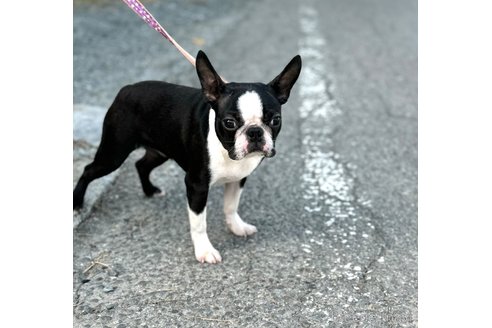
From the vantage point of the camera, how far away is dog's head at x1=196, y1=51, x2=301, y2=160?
117 inches

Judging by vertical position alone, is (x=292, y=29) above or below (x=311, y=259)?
below

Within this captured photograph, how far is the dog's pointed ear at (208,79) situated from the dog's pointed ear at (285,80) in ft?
0.89

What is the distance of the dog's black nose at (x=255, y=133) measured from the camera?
2.95m

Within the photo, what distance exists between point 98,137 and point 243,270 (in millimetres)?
2032

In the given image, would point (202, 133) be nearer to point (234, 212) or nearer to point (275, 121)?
point (275, 121)

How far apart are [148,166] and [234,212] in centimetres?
71

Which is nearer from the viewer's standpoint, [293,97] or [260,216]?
[260,216]

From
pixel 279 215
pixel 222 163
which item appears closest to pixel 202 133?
pixel 222 163

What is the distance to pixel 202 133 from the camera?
10.9 feet

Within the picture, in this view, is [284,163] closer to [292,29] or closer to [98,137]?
[98,137]

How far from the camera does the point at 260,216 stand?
4.05 m

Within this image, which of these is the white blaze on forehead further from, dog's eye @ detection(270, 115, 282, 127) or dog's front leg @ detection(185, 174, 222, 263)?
dog's front leg @ detection(185, 174, 222, 263)

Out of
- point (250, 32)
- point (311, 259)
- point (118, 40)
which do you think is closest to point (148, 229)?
point (311, 259)

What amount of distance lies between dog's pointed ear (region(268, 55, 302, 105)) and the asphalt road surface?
965mm
